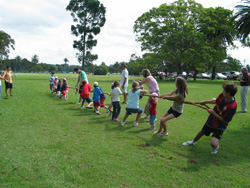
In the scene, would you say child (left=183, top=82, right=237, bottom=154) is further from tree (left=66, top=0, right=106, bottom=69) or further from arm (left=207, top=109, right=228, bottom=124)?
tree (left=66, top=0, right=106, bottom=69)

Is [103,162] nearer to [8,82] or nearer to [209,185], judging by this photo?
[209,185]

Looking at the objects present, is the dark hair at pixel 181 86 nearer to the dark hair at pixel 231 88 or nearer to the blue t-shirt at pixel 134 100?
the dark hair at pixel 231 88

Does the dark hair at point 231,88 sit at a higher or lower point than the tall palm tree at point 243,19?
lower

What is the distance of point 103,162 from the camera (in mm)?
4008

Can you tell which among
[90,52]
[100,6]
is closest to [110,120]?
[90,52]

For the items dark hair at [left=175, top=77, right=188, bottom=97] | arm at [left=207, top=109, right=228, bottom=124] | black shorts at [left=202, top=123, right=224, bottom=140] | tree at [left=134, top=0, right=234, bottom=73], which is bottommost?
black shorts at [left=202, top=123, right=224, bottom=140]

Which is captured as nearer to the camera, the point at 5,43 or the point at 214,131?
the point at 214,131

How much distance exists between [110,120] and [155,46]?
3320 centimetres

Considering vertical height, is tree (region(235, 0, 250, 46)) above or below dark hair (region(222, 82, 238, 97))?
above

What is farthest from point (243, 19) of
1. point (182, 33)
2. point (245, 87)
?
point (245, 87)

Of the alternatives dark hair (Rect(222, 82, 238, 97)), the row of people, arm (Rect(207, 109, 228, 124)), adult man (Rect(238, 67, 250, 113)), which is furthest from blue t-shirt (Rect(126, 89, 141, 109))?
adult man (Rect(238, 67, 250, 113))

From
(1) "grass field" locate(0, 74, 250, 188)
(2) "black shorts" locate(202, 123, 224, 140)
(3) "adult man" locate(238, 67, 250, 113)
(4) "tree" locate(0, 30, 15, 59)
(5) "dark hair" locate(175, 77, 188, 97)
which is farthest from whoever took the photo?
(4) "tree" locate(0, 30, 15, 59)

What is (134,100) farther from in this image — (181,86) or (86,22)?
(86,22)

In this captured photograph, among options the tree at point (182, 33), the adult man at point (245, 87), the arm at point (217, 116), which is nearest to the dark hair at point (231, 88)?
the arm at point (217, 116)
